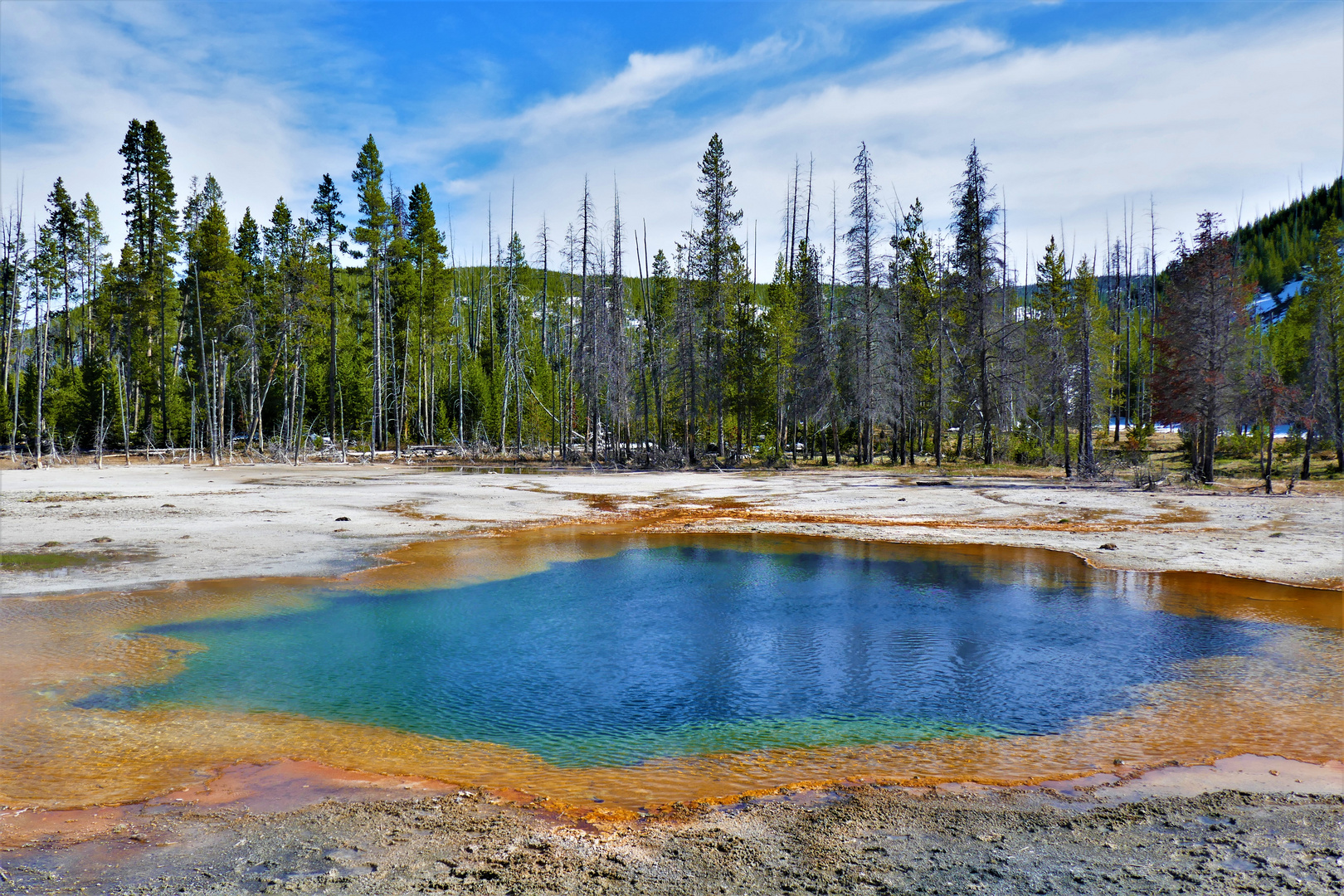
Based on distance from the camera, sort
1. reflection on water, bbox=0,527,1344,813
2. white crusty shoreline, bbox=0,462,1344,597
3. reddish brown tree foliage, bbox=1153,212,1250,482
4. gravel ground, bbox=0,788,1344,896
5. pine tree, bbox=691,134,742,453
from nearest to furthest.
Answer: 1. gravel ground, bbox=0,788,1344,896
2. reflection on water, bbox=0,527,1344,813
3. white crusty shoreline, bbox=0,462,1344,597
4. reddish brown tree foliage, bbox=1153,212,1250,482
5. pine tree, bbox=691,134,742,453

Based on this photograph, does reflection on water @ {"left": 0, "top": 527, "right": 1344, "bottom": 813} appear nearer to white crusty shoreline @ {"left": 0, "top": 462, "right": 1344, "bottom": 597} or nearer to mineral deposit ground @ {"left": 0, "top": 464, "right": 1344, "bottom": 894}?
mineral deposit ground @ {"left": 0, "top": 464, "right": 1344, "bottom": 894}

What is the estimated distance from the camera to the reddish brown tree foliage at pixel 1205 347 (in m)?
30.6

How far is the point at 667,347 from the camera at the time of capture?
46875mm

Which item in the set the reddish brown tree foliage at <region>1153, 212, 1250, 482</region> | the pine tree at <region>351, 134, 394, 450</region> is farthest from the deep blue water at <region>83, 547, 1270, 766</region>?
the pine tree at <region>351, 134, 394, 450</region>

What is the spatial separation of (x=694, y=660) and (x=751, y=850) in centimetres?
492

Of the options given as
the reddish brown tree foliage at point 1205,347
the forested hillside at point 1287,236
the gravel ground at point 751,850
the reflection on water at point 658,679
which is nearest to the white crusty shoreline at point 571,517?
the reflection on water at point 658,679

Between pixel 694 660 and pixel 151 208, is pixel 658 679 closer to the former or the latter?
pixel 694 660

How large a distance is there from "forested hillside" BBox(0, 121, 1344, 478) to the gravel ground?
30.4m

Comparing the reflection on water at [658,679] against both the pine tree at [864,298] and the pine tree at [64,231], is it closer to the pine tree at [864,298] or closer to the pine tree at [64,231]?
the pine tree at [864,298]

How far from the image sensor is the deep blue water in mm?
7688

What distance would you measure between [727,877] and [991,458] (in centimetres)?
3958

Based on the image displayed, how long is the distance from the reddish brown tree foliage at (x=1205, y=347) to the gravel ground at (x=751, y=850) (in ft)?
97.4

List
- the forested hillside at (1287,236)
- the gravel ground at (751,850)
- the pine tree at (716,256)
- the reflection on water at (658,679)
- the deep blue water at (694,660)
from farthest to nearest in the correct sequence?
the forested hillside at (1287,236) → the pine tree at (716,256) → the deep blue water at (694,660) → the reflection on water at (658,679) → the gravel ground at (751,850)

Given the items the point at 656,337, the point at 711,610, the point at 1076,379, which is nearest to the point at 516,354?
the point at 656,337
